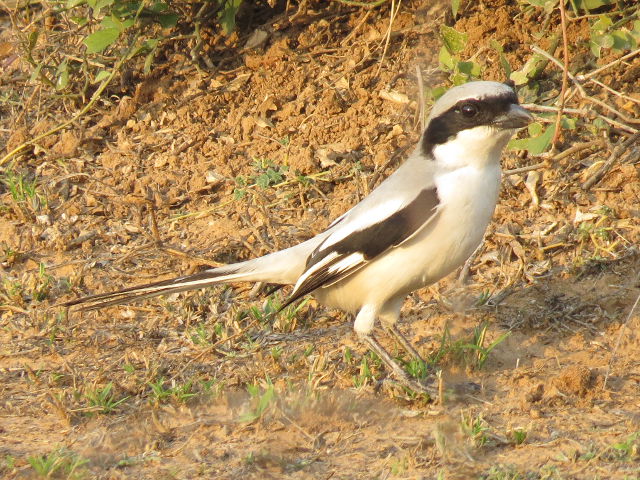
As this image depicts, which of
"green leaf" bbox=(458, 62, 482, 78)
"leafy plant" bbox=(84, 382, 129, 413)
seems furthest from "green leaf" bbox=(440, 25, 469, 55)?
"leafy plant" bbox=(84, 382, 129, 413)

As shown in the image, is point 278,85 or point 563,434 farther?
point 278,85

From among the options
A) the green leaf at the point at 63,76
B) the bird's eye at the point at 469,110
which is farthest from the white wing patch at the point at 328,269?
the green leaf at the point at 63,76

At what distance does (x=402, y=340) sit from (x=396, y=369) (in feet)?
1.10

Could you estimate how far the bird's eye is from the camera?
16.1ft

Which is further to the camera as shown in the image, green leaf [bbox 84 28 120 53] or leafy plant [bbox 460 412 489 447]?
green leaf [bbox 84 28 120 53]

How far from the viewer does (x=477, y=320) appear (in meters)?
5.61

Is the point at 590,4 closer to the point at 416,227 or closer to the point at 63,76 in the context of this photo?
the point at 416,227

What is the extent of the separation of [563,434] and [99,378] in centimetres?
223

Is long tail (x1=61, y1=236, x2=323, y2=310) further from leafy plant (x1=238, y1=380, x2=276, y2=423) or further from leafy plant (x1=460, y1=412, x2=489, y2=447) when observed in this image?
leafy plant (x1=460, y1=412, x2=489, y2=447)

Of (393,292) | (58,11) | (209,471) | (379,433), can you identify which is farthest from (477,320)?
(58,11)

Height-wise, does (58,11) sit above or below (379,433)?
above

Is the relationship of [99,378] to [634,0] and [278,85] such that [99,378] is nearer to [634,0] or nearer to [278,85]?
[278,85]

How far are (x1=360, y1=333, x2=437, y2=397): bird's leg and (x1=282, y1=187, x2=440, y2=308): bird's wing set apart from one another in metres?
0.36

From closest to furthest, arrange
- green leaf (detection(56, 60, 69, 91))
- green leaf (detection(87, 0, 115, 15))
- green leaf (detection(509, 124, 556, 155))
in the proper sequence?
green leaf (detection(509, 124, 556, 155)) < green leaf (detection(87, 0, 115, 15)) < green leaf (detection(56, 60, 69, 91))
